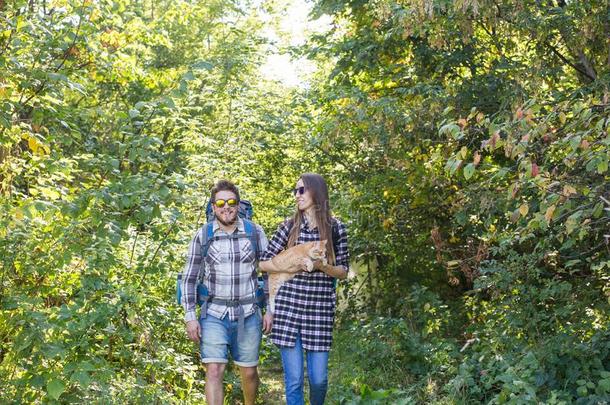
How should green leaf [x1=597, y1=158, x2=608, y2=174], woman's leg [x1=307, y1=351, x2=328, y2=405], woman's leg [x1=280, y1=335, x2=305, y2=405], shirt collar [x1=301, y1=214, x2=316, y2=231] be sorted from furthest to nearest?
shirt collar [x1=301, y1=214, x2=316, y2=231] → woman's leg [x1=307, y1=351, x2=328, y2=405] → woman's leg [x1=280, y1=335, x2=305, y2=405] → green leaf [x1=597, y1=158, x2=608, y2=174]

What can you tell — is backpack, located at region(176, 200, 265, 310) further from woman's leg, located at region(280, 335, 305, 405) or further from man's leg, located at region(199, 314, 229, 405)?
woman's leg, located at region(280, 335, 305, 405)

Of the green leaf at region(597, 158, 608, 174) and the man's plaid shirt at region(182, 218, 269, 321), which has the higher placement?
the green leaf at region(597, 158, 608, 174)

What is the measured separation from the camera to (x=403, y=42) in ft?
33.6

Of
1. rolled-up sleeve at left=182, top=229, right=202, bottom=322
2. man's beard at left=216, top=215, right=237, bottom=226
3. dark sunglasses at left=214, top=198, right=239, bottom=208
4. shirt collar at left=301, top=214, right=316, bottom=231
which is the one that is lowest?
rolled-up sleeve at left=182, top=229, right=202, bottom=322

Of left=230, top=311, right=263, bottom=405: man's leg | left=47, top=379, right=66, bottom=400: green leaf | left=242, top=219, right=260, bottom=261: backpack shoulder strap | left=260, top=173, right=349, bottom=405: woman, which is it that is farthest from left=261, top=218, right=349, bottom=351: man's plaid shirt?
left=47, top=379, right=66, bottom=400: green leaf

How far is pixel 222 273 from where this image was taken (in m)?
5.94

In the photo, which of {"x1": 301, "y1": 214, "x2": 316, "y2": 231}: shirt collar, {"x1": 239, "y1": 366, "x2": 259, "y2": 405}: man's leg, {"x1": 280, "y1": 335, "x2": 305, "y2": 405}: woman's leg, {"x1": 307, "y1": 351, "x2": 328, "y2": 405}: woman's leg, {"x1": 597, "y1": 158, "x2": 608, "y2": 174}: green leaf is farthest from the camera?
{"x1": 239, "y1": 366, "x2": 259, "y2": 405}: man's leg

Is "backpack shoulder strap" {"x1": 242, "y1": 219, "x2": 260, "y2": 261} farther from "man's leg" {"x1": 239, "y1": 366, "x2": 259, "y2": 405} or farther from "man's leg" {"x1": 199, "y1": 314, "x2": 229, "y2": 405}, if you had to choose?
"man's leg" {"x1": 239, "y1": 366, "x2": 259, "y2": 405}

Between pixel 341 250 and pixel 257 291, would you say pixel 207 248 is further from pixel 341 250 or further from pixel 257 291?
pixel 341 250

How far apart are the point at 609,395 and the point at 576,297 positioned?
67.6 inches

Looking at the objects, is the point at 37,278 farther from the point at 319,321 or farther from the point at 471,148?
the point at 471,148

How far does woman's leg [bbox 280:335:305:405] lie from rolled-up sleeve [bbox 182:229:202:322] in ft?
2.37

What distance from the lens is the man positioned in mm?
5906

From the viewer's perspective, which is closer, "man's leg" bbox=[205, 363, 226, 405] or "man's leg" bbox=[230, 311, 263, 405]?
"man's leg" bbox=[205, 363, 226, 405]
